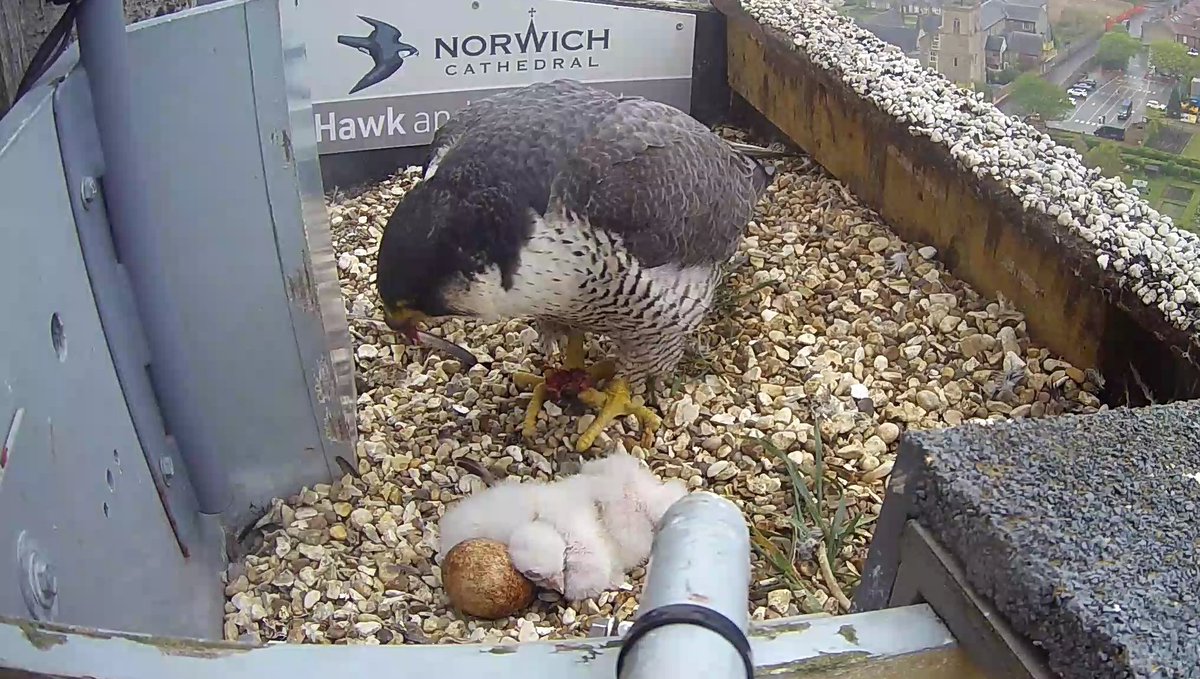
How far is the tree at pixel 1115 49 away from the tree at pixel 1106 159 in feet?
0.65

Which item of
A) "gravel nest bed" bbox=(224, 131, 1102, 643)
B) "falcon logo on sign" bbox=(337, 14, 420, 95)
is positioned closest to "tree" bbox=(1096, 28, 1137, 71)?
"gravel nest bed" bbox=(224, 131, 1102, 643)

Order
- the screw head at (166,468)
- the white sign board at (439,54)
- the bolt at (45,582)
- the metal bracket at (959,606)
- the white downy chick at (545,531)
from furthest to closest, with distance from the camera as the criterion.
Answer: the white sign board at (439,54) → the white downy chick at (545,531) → the screw head at (166,468) → the bolt at (45,582) → the metal bracket at (959,606)

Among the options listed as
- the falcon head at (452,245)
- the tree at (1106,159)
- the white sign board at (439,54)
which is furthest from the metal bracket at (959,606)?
the white sign board at (439,54)

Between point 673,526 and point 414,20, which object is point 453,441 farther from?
point 673,526

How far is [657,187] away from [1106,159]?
0.88 meters

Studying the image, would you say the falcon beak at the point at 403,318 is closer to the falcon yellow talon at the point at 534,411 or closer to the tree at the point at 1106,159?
the falcon yellow talon at the point at 534,411

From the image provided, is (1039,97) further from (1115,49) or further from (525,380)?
(525,380)

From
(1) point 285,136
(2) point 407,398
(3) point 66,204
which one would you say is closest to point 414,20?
(2) point 407,398

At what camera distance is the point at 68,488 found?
1.16m

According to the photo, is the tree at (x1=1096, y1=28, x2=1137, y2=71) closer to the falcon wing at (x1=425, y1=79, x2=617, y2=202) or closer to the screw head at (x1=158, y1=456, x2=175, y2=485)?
the falcon wing at (x1=425, y1=79, x2=617, y2=202)

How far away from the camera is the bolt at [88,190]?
131 cm

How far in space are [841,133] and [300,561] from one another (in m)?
1.81

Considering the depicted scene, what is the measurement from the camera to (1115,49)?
171 centimetres

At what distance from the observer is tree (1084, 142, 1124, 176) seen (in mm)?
1895
